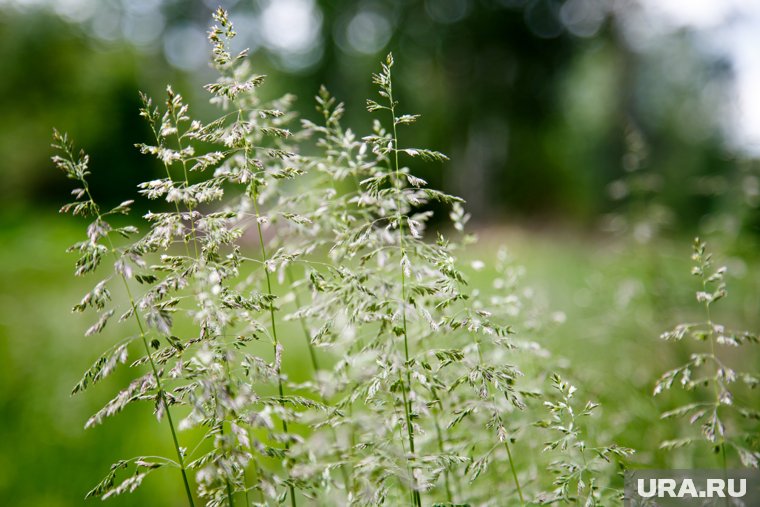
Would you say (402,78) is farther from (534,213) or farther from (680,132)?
(680,132)

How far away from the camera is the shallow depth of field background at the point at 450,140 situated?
3898mm

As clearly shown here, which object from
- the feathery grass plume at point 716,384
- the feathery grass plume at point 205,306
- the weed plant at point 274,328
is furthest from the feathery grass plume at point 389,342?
the feathery grass plume at point 716,384

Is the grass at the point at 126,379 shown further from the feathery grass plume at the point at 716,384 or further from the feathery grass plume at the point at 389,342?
the feathery grass plume at the point at 389,342

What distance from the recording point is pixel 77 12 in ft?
47.4

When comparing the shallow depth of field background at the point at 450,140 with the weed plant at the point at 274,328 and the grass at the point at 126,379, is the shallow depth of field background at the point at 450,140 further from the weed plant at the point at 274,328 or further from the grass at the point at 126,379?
the weed plant at the point at 274,328

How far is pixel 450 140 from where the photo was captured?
674 inches

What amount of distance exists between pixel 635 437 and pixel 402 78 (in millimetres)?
13360

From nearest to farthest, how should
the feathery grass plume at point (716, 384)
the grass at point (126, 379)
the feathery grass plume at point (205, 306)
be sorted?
A: the feathery grass plume at point (205, 306), the feathery grass plume at point (716, 384), the grass at point (126, 379)

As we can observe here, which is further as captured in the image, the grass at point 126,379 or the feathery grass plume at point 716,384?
the grass at point 126,379

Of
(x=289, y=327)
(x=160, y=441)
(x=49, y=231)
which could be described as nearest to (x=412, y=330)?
(x=160, y=441)

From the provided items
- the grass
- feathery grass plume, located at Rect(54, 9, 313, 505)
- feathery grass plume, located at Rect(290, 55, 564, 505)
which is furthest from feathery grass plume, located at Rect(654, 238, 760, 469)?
feathery grass plume, located at Rect(54, 9, 313, 505)

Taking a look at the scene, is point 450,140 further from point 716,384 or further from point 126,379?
point 716,384

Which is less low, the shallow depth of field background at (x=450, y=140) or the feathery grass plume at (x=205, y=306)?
the shallow depth of field background at (x=450, y=140)

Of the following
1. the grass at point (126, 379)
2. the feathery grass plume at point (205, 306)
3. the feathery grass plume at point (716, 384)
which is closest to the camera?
the feathery grass plume at point (205, 306)
